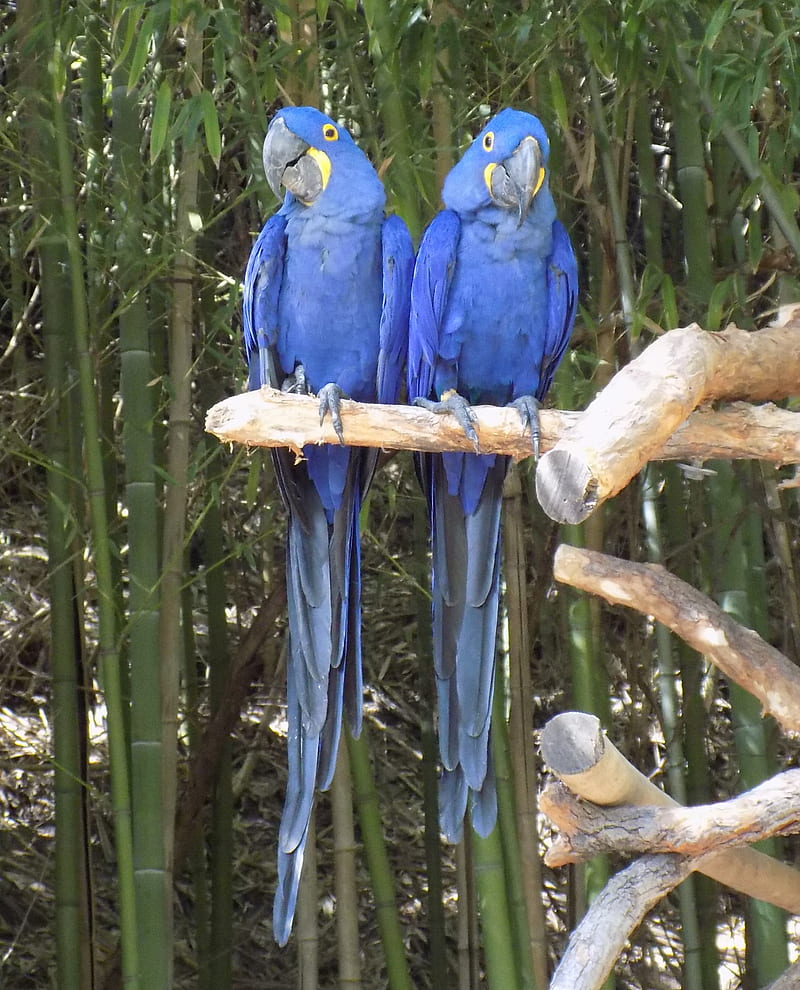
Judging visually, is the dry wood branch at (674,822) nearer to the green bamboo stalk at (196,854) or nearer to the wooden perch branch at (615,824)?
the wooden perch branch at (615,824)

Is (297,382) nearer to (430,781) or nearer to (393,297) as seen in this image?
(393,297)

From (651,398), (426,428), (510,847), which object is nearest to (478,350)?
(426,428)

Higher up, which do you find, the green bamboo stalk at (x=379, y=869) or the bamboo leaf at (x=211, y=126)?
the bamboo leaf at (x=211, y=126)

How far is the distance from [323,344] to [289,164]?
0.28 m

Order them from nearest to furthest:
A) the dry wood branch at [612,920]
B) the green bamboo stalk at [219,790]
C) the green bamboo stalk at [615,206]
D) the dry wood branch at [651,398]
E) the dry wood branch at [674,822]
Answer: the dry wood branch at [651,398]
the dry wood branch at [612,920]
the dry wood branch at [674,822]
the green bamboo stalk at [615,206]
the green bamboo stalk at [219,790]

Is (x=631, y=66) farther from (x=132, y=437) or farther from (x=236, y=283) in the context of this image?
(x=132, y=437)

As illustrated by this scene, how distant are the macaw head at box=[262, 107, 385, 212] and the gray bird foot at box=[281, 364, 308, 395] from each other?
26cm

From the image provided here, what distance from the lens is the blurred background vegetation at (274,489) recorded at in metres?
2.16

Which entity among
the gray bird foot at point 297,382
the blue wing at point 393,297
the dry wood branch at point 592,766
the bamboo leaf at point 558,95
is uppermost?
the bamboo leaf at point 558,95

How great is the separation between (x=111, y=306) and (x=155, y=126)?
101cm

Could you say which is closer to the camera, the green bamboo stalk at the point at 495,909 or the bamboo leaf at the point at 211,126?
the bamboo leaf at the point at 211,126

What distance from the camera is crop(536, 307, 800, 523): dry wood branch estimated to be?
1.27 metres

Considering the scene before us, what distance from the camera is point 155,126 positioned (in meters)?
1.96

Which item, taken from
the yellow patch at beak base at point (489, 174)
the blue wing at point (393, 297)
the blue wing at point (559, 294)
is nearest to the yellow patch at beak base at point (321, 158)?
the blue wing at point (393, 297)
